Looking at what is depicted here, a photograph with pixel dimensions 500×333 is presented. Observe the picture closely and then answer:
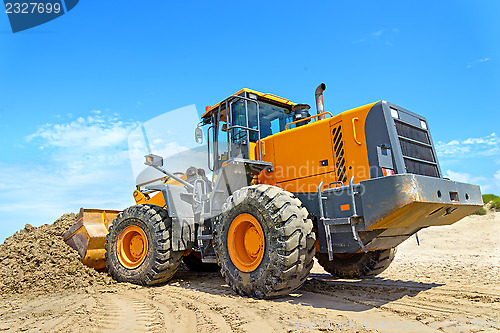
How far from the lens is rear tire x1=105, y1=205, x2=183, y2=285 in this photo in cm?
667

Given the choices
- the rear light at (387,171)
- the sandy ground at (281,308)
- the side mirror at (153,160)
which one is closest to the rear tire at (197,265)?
the sandy ground at (281,308)

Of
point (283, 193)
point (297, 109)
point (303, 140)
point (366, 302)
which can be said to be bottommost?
point (366, 302)

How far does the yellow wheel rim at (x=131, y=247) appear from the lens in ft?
23.6

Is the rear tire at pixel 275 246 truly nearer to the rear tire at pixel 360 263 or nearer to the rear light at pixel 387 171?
the rear light at pixel 387 171

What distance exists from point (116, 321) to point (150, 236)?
2.62 meters

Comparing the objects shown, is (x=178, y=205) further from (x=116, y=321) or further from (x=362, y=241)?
(x=362, y=241)

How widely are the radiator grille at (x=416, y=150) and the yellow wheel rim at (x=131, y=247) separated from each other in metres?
5.10

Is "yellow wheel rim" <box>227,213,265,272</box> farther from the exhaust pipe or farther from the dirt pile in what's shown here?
the dirt pile

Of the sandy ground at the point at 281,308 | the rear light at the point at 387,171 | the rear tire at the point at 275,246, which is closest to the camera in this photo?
the sandy ground at the point at 281,308

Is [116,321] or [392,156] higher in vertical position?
[392,156]

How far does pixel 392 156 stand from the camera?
5.05m

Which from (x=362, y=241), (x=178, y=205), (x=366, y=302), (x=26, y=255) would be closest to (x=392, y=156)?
(x=362, y=241)

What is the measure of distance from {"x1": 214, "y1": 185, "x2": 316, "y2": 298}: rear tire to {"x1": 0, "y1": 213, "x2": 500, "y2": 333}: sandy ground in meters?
0.23

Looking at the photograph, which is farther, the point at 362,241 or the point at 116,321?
the point at 362,241
